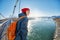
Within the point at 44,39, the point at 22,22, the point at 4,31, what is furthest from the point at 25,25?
the point at 44,39

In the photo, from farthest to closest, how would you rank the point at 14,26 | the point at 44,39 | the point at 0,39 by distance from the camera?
the point at 44,39 < the point at 14,26 < the point at 0,39

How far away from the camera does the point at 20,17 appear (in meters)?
1.70

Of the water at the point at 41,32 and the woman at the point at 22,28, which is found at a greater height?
the woman at the point at 22,28

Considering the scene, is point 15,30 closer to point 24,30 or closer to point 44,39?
point 24,30

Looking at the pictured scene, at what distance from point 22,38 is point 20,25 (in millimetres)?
113

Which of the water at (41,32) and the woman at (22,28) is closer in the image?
the woman at (22,28)

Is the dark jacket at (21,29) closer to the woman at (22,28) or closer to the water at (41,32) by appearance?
the woman at (22,28)

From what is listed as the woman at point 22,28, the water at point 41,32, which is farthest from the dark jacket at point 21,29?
the water at point 41,32

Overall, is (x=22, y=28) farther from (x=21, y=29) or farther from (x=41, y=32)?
(x=41, y=32)

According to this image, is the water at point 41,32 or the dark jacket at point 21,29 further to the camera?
the water at point 41,32

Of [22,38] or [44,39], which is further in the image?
[44,39]

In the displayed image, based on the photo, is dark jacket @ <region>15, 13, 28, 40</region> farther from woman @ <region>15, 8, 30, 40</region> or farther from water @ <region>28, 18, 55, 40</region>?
water @ <region>28, 18, 55, 40</region>

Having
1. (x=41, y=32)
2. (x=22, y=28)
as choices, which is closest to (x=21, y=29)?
(x=22, y=28)

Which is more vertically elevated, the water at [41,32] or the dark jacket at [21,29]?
the dark jacket at [21,29]
